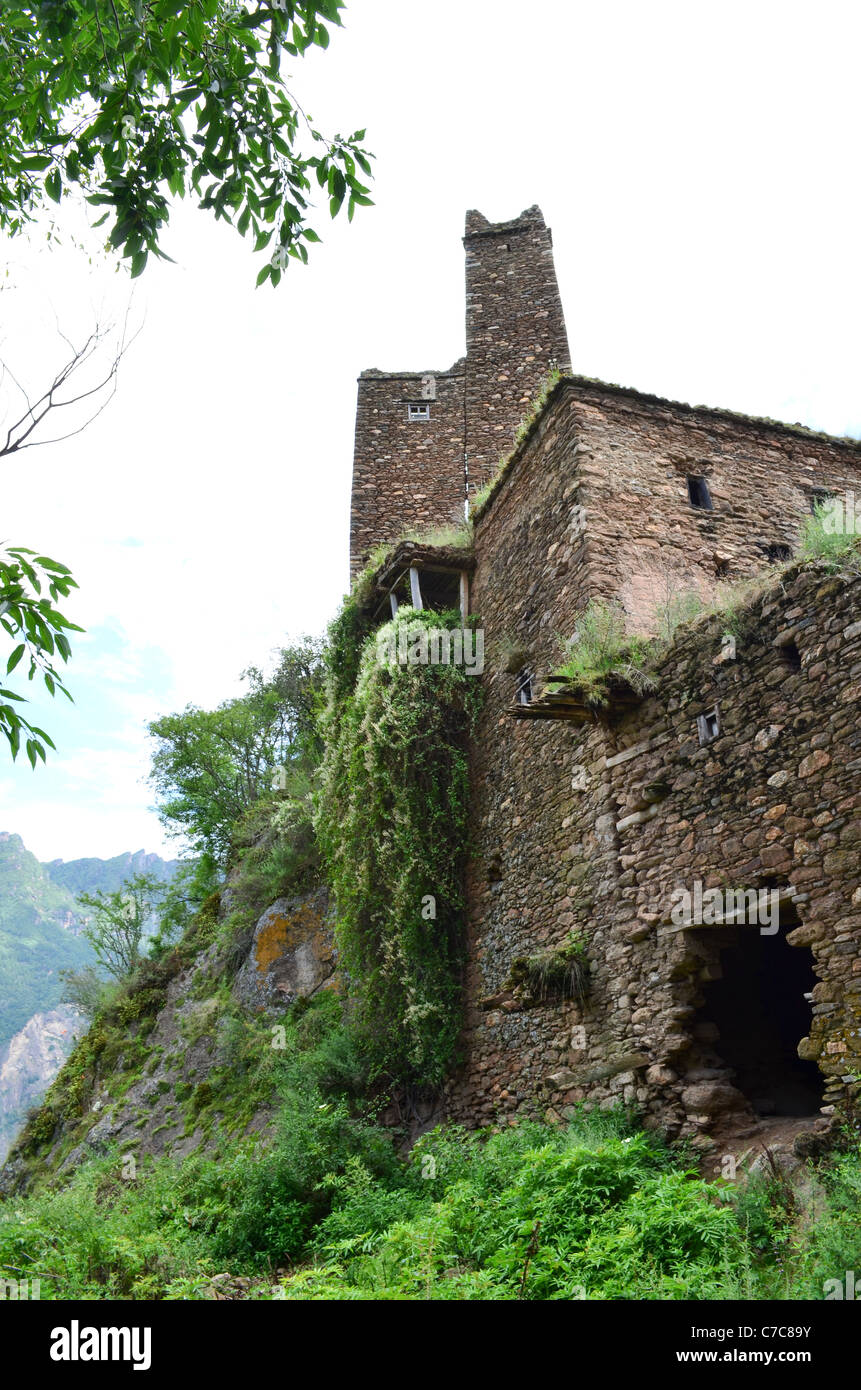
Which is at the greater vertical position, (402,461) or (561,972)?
(402,461)

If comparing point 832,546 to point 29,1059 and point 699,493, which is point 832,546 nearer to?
point 699,493

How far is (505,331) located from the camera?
17422 millimetres

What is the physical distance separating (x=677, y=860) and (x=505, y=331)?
13.8 metres

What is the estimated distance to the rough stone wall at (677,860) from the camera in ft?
18.1

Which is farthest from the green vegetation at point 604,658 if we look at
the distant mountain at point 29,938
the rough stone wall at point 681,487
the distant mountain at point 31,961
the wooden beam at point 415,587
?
the distant mountain at point 29,938

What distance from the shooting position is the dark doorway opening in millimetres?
6895

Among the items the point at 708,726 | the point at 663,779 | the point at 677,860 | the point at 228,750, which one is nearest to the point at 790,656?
the point at 708,726

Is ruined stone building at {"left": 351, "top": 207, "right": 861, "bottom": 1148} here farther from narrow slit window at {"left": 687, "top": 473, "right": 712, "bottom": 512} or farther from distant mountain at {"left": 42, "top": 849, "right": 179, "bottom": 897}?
distant mountain at {"left": 42, "top": 849, "right": 179, "bottom": 897}

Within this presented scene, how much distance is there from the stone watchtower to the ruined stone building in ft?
16.1

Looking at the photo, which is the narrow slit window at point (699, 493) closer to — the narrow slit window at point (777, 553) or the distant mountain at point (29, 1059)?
the narrow slit window at point (777, 553)

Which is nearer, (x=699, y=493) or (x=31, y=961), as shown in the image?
(x=699, y=493)

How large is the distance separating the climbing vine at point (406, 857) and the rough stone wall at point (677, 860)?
0.65 meters

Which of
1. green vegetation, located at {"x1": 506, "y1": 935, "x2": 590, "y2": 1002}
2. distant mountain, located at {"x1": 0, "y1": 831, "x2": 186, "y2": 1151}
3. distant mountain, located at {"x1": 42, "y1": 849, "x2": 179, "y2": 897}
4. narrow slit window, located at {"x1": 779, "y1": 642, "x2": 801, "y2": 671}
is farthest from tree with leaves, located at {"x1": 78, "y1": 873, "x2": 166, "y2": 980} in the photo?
distant mountain, located at {"x1": 42, "y1": 849, "x2": 179, "y2": 897}
